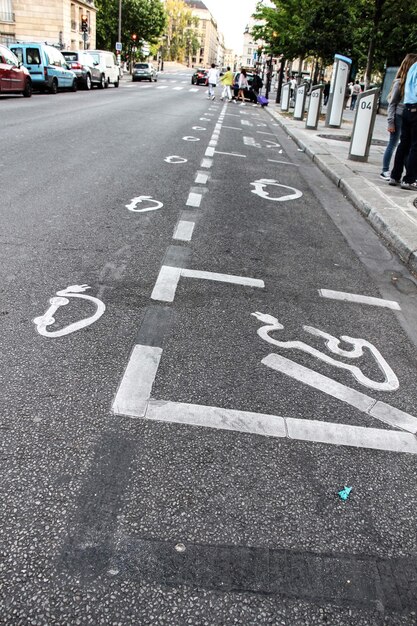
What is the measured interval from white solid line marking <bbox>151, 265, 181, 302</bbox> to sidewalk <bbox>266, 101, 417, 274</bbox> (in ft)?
7.81

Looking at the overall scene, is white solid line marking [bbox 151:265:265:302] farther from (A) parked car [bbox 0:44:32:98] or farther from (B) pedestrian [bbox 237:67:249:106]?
(B) pedestrian [bbox 237:67:249:106]

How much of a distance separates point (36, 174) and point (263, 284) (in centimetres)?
448

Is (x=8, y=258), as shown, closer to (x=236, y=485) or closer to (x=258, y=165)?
(x=236, y=485)

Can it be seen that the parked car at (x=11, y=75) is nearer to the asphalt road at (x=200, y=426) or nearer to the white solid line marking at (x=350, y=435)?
the asphalt road at (x=200, y=426)

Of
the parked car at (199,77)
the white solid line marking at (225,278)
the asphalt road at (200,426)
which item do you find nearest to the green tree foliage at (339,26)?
the asphalt road at (200,426)

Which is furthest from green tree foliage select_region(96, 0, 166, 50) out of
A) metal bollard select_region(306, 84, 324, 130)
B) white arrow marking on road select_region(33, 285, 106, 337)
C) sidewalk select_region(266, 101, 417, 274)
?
white arrow marking on road select_region(33, 285, 106, 337)

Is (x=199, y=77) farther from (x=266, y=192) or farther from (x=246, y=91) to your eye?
(x=266, y=192)

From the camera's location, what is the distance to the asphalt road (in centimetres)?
175

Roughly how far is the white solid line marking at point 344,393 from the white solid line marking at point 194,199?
3.84m

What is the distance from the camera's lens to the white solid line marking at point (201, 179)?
8127mm

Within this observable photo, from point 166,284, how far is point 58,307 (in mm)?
912

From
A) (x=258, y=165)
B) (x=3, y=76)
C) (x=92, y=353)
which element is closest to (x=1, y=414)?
(x=92, y=353)

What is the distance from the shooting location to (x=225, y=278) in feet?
14.5

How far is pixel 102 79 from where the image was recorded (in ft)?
115
